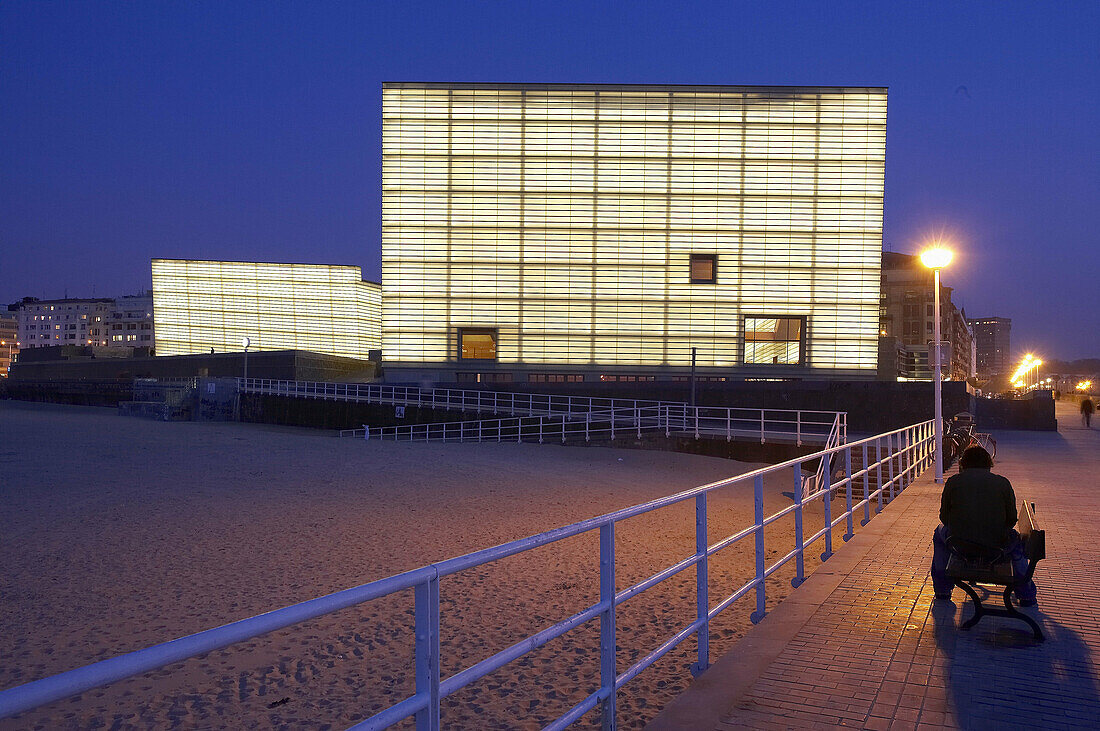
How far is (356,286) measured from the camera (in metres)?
84.4

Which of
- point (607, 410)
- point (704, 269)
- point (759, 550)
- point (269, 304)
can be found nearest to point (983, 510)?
point (759, 550)

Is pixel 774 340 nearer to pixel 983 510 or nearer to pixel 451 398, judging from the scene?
pixel 451 398

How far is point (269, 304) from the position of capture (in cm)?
8419

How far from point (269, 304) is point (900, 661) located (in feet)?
278

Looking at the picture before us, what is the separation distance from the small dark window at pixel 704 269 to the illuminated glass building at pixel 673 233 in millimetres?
72

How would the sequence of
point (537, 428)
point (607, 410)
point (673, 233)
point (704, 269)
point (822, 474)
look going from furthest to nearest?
point (704, 269)
point (673, 233)
point (607, 410)
point (537, 428)
point (822, 474)

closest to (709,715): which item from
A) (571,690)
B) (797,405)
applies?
(571,690)

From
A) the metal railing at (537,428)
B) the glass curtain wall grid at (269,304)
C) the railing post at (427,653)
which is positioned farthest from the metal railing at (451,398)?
the railing post at (427,653)

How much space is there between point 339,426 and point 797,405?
25812 millimetres

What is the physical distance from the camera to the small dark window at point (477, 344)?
60062 millimetres

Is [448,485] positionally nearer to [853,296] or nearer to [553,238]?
[553,238]

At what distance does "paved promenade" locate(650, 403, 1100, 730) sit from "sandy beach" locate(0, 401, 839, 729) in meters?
1.03

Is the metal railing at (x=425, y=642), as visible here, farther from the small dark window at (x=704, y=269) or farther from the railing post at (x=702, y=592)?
the small dark window at (x=704, y=269)

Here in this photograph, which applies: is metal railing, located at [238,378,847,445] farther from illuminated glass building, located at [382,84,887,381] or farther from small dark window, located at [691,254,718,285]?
small dark window, located at [691,254,718,285]
